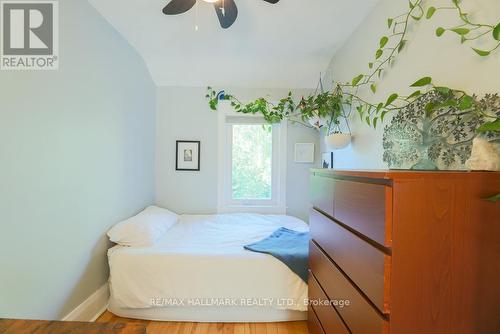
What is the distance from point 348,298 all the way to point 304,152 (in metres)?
2.21

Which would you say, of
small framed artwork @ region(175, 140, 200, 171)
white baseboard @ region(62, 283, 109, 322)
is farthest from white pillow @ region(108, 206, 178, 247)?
small framed artwork @ region(175, 140, 200, 171)

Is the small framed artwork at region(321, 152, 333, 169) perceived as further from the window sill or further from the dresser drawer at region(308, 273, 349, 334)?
the dresser drawer at region(308, 273, 349, 334)

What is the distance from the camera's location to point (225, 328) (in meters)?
1.69

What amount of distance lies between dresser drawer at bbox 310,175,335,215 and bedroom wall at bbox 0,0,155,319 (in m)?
1.64

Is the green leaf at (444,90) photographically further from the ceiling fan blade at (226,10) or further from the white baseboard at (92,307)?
the white baseboard at (92,307)

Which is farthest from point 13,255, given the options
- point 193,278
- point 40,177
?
point 193,278

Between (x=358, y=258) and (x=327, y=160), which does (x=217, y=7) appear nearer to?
(x=358, y=258)

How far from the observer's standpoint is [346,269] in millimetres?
1005

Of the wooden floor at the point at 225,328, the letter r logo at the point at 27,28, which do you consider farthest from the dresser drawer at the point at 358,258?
the letter r logo at the point at 27,28

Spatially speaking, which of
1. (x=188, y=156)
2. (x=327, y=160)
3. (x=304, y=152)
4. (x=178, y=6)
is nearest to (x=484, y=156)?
(x=178, y=6)

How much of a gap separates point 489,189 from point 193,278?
169 cm

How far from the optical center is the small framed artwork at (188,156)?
2967mm

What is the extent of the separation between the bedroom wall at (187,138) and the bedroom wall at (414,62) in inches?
45.6

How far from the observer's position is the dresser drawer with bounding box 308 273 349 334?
1092mm
